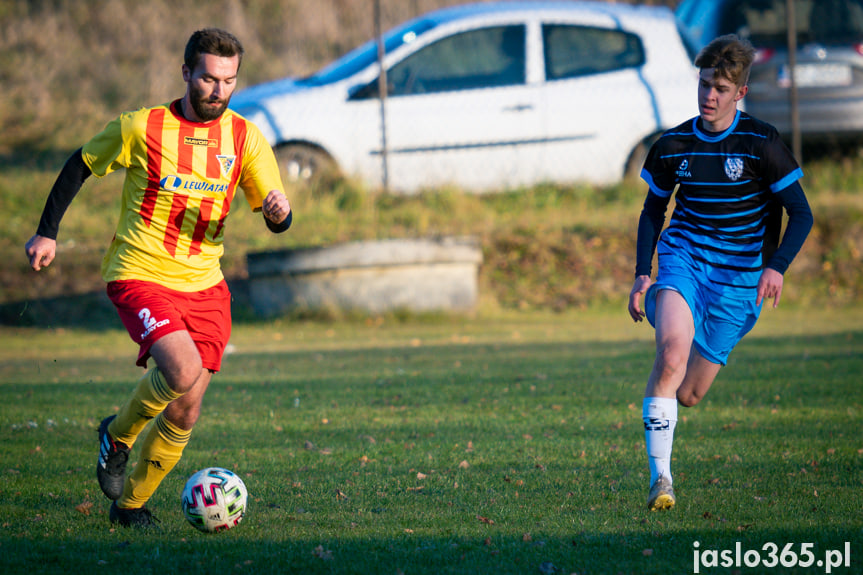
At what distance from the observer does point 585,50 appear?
12883 mm

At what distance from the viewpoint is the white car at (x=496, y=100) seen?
12.6 m

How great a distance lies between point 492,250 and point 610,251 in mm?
1618

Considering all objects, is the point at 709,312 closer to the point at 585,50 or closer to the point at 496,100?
the point at 496,100

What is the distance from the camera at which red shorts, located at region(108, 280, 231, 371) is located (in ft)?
13.7

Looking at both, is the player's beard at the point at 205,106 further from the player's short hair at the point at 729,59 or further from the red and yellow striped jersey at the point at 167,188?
the player's short hair at the point at 729,59

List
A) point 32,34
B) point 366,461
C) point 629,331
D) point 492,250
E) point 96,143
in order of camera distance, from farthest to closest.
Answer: point 32,34 → point 492,250 → point 629,331 → point 366,461 → point 96,143

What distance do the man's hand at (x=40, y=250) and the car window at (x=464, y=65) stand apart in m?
8.76

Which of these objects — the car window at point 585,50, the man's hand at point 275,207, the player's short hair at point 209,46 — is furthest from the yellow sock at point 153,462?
the car window at point 585,50

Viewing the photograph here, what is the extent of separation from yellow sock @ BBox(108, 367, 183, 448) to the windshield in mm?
9005

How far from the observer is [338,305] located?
11508 mm

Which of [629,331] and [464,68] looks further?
[464,68]

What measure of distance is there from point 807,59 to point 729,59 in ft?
31.9

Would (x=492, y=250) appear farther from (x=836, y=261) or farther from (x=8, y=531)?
(x=8, y=531)

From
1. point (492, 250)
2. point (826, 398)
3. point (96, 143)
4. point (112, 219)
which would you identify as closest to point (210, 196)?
point (96, 143)
